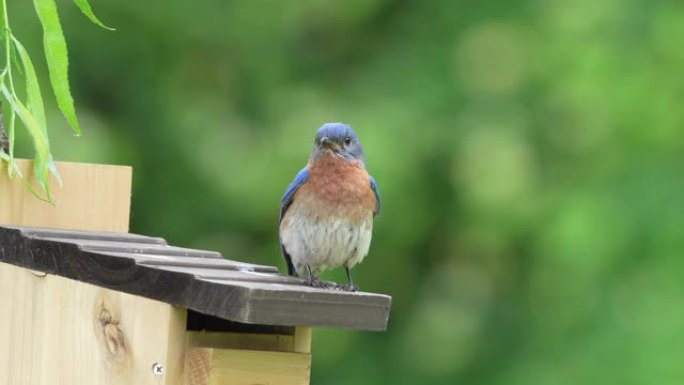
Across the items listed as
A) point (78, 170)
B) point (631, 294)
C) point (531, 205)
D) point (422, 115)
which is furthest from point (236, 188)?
point (78, 170)

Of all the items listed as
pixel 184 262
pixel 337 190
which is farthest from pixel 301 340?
pixel 337 190

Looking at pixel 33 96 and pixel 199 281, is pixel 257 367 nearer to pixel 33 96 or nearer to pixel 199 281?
pixel 199 281

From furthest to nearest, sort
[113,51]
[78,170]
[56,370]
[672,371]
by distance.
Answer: [113,51], [672,371], [78,170], [56,370]

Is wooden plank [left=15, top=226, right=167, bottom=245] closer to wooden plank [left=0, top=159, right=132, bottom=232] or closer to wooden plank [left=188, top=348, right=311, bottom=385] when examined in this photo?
wooden plank [left=0, top=159, right=132, bottom=232]

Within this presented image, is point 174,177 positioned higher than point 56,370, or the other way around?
point 174,177

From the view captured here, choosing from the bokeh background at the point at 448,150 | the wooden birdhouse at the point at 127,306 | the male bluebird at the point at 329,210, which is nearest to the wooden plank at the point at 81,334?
the wooden birdhouse at the point at 127,306

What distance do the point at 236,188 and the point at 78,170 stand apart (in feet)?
13.1

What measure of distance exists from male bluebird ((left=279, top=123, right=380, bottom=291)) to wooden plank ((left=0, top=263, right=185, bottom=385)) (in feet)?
3.48

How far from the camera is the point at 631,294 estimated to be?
777 cm

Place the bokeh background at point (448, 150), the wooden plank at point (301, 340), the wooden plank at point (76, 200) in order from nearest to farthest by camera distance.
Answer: the wooden plank at point (301, 340)
the wooden plank at point (76, 200)
the bokeh background at point (448, 150)

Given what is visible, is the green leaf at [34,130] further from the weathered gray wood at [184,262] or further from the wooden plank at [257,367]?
the wooden plank at [257,367]

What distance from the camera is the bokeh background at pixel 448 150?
777 cm

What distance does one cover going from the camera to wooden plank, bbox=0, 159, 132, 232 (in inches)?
151

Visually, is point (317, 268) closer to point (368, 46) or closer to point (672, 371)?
point (672, 371)
